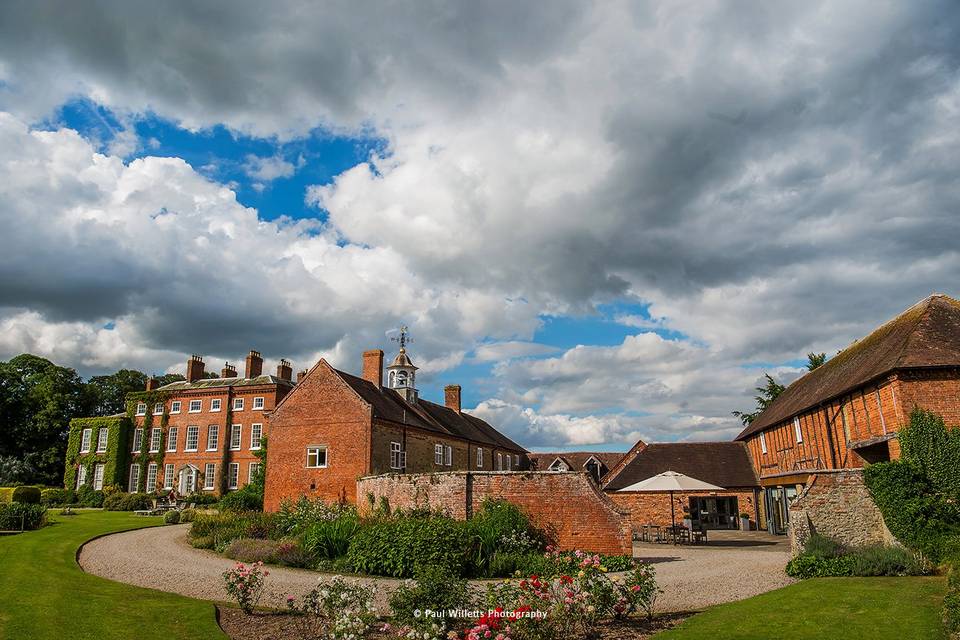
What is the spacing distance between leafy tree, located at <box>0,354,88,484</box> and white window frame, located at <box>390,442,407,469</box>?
3913 centimetres

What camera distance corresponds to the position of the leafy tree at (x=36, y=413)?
55.1 m

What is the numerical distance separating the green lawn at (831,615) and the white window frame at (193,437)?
42.4 metres

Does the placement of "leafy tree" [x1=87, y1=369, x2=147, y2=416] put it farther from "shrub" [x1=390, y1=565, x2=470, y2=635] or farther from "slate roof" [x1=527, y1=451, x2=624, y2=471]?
"shrub" [x1=390, y1=565, x2=470, y2=635]

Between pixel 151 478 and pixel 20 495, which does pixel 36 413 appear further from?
pixel 20 495

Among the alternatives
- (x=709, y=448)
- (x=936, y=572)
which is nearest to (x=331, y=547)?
(x=936, y=572)

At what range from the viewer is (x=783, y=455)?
97.3 feet

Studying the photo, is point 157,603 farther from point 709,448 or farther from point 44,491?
point 44,491

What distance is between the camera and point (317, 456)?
104 ft

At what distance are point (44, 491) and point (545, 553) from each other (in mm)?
40409

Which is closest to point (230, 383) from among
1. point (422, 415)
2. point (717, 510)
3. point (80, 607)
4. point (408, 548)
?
point (422, 415)

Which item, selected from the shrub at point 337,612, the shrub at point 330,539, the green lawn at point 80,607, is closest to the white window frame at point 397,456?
the shrub at point 330,539

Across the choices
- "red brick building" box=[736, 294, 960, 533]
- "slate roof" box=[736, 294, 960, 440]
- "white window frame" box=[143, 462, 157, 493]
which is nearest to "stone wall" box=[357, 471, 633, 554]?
"red brick building" box=[736, 294, 960, 533]

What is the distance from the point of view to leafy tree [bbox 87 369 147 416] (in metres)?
67.2

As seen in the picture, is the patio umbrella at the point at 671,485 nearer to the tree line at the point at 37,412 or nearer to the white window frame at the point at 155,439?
the white window frame at the point at 155,439
